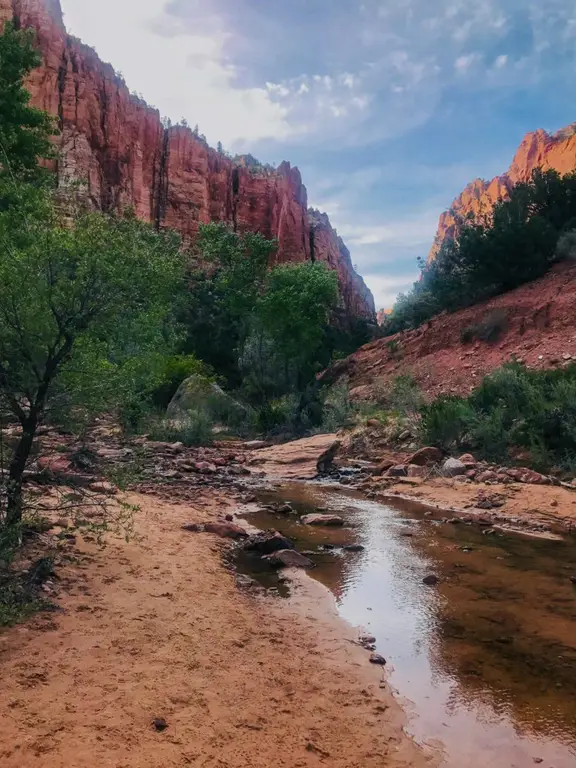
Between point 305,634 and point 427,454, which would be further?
point 427,454

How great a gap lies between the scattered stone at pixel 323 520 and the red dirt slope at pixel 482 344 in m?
13.3

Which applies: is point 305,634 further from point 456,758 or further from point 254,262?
point 254,262

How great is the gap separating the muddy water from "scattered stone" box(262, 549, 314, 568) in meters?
0.19

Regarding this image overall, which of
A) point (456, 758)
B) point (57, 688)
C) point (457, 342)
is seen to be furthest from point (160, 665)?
point (457, 342)

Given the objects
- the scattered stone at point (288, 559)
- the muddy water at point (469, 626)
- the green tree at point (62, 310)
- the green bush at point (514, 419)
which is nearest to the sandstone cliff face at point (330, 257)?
the green bush at point (514, 419)

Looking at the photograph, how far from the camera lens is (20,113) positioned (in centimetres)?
1420

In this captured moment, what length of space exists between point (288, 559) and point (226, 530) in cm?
129

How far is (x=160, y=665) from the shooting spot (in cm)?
355

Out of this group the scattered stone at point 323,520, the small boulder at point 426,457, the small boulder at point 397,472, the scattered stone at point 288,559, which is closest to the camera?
the scattered stone at point 288,559

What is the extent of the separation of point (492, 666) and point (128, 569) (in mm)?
3249

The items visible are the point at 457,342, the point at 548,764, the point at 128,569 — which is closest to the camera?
the point at 548,764

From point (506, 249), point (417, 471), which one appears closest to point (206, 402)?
point (417, 471)

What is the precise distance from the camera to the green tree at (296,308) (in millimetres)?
27953

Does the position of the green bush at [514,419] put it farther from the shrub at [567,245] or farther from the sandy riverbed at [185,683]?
the shrub at [567,245]
